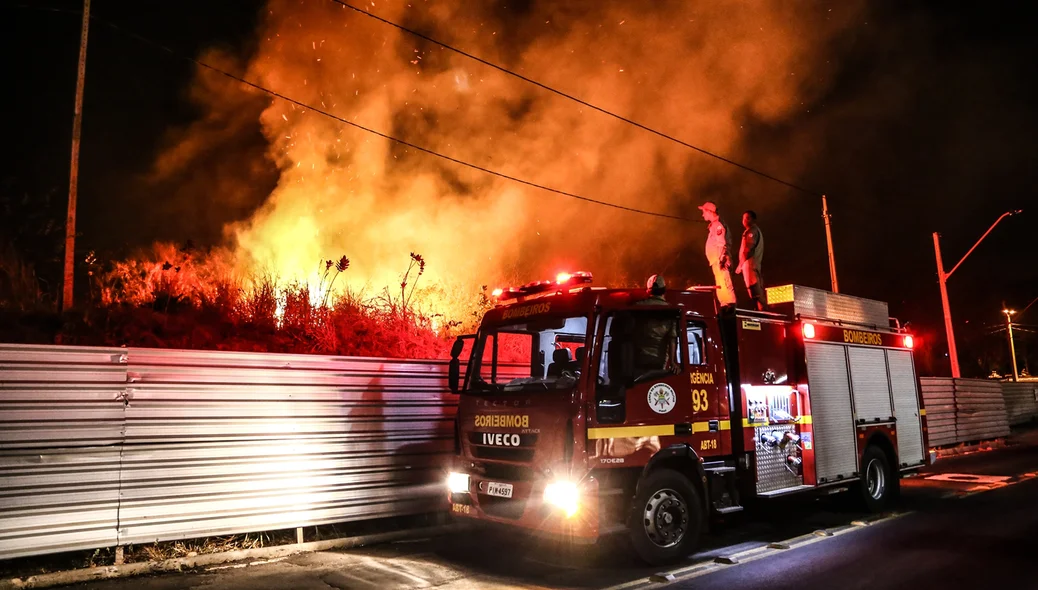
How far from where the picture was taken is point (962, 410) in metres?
19.1

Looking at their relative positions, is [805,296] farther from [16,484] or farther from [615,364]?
[16,484]

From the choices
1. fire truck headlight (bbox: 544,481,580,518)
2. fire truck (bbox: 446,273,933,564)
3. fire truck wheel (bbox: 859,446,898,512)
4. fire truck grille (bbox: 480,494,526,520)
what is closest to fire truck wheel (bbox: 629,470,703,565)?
fire truck (bbox: 446,273,933,564)

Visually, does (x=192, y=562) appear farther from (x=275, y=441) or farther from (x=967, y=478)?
(x=967, y=478)

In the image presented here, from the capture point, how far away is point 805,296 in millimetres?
8492

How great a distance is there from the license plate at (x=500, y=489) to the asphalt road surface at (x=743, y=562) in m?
0.75

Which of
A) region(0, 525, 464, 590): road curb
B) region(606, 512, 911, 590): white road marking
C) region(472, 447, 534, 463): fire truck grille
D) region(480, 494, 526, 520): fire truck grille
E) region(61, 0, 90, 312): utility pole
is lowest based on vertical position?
region(606, 512, 911, 590): white road marking

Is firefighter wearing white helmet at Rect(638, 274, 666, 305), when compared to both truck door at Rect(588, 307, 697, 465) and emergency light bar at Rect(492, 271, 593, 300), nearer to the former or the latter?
truck door at Rect(588, 307, 697, 465)

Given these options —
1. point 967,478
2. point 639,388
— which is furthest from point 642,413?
point 967,478

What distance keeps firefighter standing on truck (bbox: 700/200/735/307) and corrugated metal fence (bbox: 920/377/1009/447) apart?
1091 cm

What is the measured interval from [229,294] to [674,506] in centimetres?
814

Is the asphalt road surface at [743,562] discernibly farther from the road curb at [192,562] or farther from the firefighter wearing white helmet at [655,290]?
the firefighter wearing white helmet at [655,290]

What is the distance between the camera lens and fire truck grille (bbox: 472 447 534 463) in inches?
229

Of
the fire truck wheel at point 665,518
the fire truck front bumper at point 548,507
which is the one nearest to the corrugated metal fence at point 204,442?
the fire truck front bumper at point 548,507

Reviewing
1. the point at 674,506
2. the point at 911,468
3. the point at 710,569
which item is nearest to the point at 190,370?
the point at 674,506
